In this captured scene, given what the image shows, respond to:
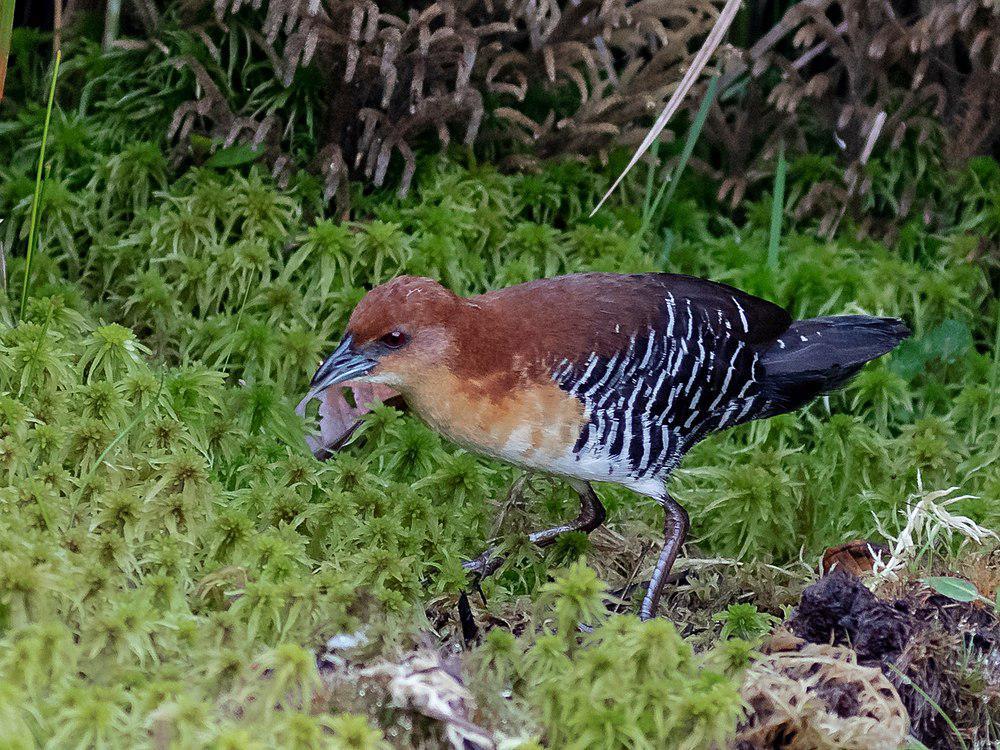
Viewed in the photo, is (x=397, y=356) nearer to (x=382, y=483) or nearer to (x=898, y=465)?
(x=382, y=483)

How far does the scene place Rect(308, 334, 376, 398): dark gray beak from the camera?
3264 mm

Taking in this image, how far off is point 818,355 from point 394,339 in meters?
1.30

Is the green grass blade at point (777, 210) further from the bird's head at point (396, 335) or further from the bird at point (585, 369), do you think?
the bird's head at point (396, 335)

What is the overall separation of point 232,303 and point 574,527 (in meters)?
1.60

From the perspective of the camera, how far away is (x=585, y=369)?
3352 mm

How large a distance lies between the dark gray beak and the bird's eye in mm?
62

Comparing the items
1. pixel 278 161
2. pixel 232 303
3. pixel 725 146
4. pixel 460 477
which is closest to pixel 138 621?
pixel 460 477

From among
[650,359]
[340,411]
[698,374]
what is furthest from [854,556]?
[340,411]

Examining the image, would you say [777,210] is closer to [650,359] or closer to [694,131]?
[694,131]

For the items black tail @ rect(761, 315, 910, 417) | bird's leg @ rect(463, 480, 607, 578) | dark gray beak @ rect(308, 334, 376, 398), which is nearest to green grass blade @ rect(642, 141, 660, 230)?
black tail @ rect(761, 315, 910, 417)

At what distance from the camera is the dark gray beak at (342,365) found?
128 inches

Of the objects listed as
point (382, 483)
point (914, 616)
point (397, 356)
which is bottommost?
point (382, 483)

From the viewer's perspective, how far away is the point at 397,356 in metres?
3.28

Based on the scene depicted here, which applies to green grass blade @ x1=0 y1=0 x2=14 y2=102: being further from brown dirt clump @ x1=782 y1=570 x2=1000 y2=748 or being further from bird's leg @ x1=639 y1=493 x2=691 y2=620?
brown dirt clump @ x1=782 y1=570 x2=1000 y2=748
